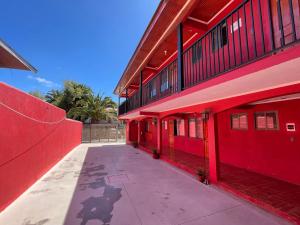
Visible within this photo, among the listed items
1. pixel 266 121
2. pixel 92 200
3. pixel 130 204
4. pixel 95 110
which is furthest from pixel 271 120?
pixel 95 110

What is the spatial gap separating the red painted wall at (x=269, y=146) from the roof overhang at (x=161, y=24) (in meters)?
4.26

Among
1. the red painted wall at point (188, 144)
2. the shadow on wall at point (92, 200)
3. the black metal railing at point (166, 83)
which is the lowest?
the shadow on wall at point (92, 200)

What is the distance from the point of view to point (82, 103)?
936 inches

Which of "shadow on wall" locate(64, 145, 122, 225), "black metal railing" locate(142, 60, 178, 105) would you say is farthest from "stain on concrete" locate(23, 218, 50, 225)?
"black metal railing" locate(142, 60, 178, 105)

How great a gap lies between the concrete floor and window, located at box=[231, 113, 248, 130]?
298 centimetres

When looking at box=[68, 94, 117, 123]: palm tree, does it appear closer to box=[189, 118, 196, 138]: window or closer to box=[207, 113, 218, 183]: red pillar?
box=[189, 118, 196, 138]: window

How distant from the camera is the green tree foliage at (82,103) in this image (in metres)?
21.5

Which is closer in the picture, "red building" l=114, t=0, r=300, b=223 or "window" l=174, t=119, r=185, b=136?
"red building" l=114, t=0, r=300, b=223

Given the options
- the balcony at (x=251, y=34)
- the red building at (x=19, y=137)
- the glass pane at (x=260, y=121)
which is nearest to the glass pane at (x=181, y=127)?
the balcony at (x=251, y=34)

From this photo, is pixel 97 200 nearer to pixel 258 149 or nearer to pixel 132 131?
pixel 258 149

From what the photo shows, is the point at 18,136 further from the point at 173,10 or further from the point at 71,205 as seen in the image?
the point at 173,10

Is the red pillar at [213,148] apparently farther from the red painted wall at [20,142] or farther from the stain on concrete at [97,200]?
the red painted wall at [20,142]

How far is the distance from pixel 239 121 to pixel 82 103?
886 inches

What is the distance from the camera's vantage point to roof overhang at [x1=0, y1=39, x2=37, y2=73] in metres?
4.89
